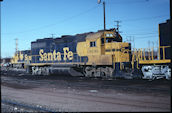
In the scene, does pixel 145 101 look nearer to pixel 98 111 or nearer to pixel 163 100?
pixel 163 100

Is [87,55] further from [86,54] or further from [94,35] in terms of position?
[94,35]

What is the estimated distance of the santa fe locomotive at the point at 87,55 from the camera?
1556 centimetres

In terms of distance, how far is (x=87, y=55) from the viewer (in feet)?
56.5

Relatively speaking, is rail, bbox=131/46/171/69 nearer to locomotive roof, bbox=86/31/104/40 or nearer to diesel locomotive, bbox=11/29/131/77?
diesel locomotive, bbox=11/29/131/77

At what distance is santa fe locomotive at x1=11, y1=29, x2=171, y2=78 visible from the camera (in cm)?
1556

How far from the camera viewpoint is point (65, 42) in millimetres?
19453

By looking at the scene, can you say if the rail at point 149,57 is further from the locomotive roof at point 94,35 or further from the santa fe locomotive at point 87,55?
the locomotive roof at point 94,35

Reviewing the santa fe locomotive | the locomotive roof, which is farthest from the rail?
the locomotive roof

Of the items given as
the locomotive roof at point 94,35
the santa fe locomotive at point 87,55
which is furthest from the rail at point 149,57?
the locomotive roof at point 94,35

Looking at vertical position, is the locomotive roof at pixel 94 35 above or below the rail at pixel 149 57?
above

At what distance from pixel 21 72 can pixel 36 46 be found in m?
5.57

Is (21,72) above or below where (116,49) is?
below

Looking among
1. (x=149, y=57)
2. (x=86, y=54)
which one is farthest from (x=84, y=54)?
(x=149, y=57)

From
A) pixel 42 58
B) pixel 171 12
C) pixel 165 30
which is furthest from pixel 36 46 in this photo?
pixel 171 12
